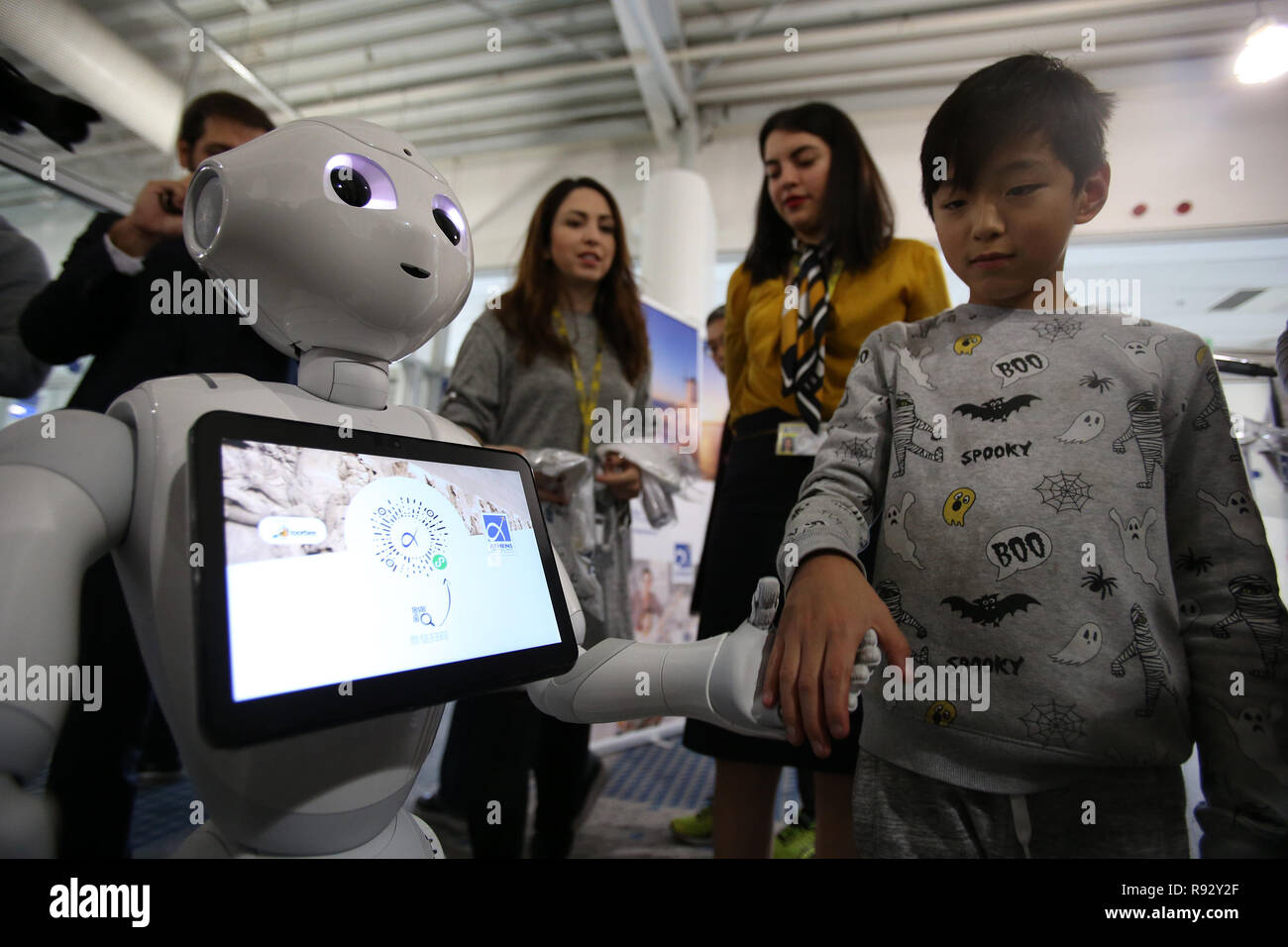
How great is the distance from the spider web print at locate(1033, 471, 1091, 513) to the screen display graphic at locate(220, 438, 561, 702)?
1.18 feet

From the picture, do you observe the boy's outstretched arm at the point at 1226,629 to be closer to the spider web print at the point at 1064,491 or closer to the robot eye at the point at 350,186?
the spider web print at the point at 1064,491

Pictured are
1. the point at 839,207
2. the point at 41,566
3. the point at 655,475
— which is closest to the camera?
the point at 41,566

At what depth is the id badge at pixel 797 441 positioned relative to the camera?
1.92 ft

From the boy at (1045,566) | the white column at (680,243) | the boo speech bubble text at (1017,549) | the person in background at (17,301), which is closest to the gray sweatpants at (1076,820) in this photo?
the boy at (1045,566)

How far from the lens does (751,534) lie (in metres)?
0.63

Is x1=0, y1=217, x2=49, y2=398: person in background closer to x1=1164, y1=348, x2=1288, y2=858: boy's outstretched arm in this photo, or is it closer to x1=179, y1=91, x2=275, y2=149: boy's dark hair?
x1=179, y1=91, x2=275, y2=149: boy's dark hair

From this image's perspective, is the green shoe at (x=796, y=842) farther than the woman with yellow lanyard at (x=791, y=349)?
Yes

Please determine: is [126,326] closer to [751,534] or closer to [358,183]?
[358,183]

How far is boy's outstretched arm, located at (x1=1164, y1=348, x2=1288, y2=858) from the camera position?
432mm

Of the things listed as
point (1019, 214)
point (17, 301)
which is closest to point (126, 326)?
point (17, 301)

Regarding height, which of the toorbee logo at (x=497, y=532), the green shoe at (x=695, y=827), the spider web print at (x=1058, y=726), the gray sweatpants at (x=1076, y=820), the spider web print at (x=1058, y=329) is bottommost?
the green shoe at (x=695, y=827)

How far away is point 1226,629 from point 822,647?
30 centimetres

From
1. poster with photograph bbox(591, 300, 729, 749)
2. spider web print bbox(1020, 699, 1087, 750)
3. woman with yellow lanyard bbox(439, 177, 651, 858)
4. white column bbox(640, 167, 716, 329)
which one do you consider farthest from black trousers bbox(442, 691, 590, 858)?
white column bbox(640, 167, 716, 329)

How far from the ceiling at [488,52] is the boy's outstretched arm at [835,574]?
28 centimetres
